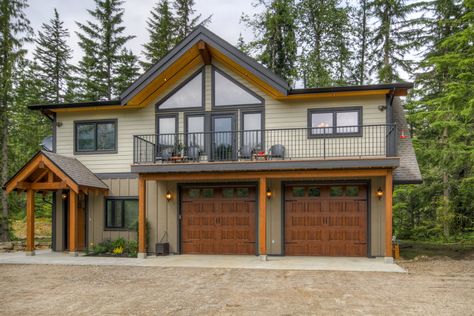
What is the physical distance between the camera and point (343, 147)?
12711mm

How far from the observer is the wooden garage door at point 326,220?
498 inches

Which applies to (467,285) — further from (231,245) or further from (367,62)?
(367,62)

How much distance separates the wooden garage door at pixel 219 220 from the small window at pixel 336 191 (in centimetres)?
249

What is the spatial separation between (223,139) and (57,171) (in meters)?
5.35

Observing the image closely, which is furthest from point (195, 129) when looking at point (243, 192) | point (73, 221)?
point (73, 221)

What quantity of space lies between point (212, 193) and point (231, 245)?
6.08ft

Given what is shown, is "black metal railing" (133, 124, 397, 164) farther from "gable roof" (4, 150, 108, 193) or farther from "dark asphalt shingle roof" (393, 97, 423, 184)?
"gable roof" (4, 150, 108, 193)

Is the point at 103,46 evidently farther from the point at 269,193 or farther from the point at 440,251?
the point at 440,251

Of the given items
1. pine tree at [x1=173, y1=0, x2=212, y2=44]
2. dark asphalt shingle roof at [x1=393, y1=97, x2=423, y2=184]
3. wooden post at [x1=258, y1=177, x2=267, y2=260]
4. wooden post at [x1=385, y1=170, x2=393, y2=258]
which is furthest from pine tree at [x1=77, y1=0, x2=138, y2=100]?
wooden post at [x1=385, y1=170, x2=393, y2=258]

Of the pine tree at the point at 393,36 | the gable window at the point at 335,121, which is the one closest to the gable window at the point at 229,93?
the gable window at the point at 335,121

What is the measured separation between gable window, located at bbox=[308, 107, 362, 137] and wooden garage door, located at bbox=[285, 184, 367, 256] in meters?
1.71

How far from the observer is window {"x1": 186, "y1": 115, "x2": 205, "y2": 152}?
1348cm

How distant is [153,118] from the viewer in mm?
14180

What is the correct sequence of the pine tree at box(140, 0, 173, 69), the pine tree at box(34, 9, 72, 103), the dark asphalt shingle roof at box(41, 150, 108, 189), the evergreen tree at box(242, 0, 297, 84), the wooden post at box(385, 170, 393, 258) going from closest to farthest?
1. the wooden post at box(385, 170, 393, 258)
2. the dark asphalt shingle roof at box(41, 150, 108, 189)
3. the evergreen tree at box(242, 0, 297, 84)
4. the pine tree at box(140, 0, 173, 69)
5. the pine tree at box(34, 9, 72, 103)
